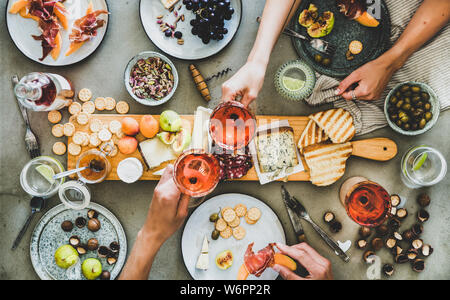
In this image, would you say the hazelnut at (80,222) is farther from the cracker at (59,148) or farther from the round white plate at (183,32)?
the round white plate at (183,32)

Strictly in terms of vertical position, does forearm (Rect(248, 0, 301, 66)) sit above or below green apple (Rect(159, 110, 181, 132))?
above

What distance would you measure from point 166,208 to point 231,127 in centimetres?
35

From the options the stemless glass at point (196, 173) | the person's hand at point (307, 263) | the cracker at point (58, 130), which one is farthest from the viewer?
the cracker at point (58, 130)

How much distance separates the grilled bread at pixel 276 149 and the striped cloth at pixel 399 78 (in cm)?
19

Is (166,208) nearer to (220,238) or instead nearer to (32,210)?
(220,238)

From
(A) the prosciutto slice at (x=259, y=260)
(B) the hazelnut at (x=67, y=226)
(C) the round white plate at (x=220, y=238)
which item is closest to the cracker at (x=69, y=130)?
(B) the hazelnut at (x=67, y=226)

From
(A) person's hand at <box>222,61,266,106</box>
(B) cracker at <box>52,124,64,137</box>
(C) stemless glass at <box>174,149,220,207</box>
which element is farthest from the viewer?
(B) cracker at <box>52,124,64,137</box>

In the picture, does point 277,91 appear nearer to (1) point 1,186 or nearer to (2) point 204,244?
(2) point 204,244

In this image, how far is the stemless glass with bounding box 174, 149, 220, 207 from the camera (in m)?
0.95

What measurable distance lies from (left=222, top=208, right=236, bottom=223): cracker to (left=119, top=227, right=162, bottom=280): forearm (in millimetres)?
288

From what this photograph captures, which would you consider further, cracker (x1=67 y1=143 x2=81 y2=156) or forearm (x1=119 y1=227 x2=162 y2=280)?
cracker (x1=67 y1=143 x2=81 y2=156)

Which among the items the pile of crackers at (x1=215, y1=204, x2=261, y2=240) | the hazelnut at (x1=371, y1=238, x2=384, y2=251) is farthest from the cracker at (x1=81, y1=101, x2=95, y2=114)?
the hazelnut at (x1=371, y1=238, x2=384, y2=251)

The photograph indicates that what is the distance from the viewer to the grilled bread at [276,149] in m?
1.28

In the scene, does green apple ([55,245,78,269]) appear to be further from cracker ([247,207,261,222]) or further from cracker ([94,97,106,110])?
cracker ([247,207,261,222])
